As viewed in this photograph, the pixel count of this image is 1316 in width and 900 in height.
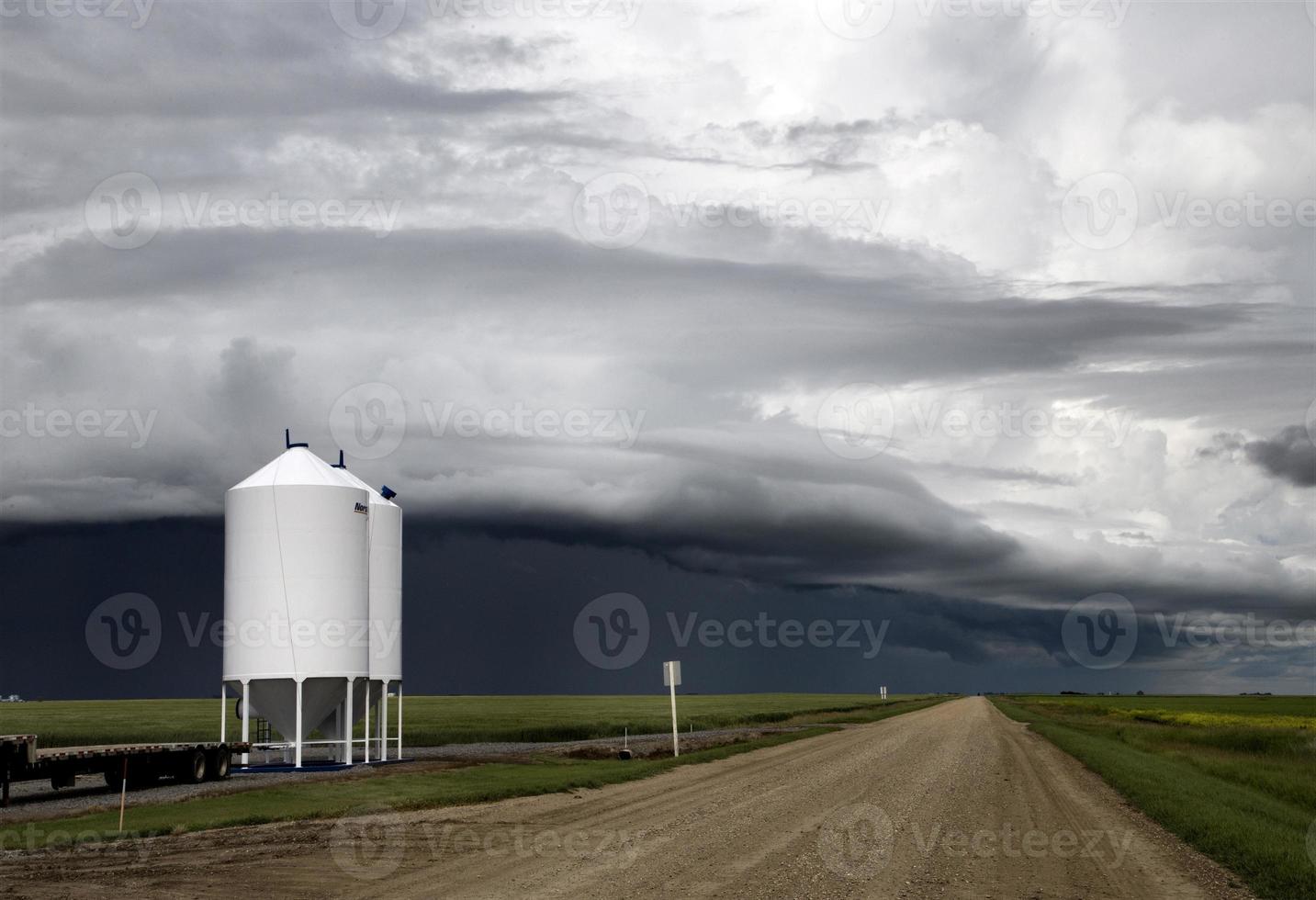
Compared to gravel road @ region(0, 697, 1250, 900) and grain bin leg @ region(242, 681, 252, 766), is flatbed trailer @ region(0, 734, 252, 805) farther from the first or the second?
gravel road @ region(0, 697, 1250, 900)

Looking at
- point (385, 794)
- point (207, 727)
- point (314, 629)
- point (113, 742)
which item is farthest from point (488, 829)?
point (207, 727)

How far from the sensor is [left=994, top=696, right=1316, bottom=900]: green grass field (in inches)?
683

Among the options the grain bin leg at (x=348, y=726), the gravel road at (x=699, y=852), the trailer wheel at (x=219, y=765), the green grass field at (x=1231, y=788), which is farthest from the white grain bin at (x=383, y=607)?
the green grass field at (x=1231, y=788)

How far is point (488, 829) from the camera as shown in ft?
72.8

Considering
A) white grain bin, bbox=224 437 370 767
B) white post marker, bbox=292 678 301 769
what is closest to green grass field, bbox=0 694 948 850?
white post marker, bbox=292 678 301 769

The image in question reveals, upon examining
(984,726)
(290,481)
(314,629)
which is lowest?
(984,726)

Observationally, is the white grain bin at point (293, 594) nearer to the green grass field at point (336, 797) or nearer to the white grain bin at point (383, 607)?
the white grain bin at point (383, 607)

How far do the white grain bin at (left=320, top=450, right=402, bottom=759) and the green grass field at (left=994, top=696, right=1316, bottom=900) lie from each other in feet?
75.2

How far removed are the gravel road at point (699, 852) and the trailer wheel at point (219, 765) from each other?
12.5 metres

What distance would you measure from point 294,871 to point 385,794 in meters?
11.7

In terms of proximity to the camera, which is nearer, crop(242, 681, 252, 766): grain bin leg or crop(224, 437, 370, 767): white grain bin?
crop(224, 437, 370, 767): white grain bin

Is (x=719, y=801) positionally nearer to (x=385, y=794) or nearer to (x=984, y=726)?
(x=385, y=794)

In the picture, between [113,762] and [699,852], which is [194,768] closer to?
[113,762]

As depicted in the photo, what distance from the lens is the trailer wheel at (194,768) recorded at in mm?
34625
